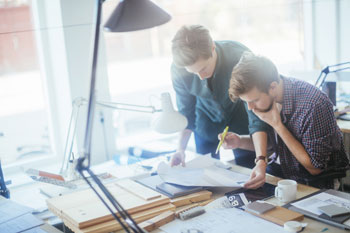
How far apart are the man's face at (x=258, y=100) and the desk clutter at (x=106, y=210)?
422mm

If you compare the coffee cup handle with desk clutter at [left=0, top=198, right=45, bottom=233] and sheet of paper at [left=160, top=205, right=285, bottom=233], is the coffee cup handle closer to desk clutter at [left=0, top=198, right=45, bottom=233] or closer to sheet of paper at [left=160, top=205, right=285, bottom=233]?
sheet of paper at [left=160, top=205, right=285, bottom=233]

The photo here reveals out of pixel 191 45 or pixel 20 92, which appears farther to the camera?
pixel 20 92

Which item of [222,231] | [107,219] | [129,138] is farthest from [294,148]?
[129,138]

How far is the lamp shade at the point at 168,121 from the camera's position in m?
1.87

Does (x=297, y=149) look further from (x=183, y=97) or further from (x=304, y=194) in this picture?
(x=183, y=97)

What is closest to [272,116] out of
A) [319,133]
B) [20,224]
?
[319,133]

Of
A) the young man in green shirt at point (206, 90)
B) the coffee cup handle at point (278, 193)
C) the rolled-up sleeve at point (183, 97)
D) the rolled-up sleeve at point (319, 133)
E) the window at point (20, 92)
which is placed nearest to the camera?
the coffee cup handle at point (278, 193)

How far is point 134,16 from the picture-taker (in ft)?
4.69

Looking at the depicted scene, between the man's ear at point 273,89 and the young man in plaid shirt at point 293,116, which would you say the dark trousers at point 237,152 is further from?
the man's ear at point 273,89

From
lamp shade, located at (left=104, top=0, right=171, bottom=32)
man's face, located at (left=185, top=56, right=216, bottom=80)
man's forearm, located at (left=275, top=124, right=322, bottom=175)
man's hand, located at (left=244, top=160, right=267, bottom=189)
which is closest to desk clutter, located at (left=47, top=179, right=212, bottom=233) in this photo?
man's hand, located at (left=244, top=160, right=267, bottom=189)

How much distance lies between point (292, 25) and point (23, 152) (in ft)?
9.35

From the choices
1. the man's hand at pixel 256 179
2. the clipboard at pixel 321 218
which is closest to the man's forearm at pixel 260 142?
the man's hand at pixel 256 179

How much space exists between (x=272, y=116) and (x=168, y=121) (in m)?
0.45

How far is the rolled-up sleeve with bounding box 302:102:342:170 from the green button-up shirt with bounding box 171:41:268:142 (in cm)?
26
